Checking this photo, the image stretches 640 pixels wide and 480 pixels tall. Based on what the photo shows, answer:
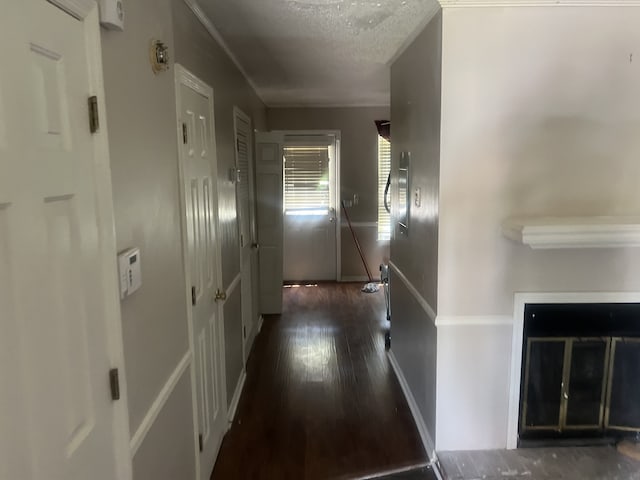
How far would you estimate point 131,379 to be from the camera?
56.2 inches

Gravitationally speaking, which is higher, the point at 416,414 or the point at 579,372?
the point at 579,372

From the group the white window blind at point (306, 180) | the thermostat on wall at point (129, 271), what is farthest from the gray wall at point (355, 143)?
the thermostat on wall at point (129, 271)

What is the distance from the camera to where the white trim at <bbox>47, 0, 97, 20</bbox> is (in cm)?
105

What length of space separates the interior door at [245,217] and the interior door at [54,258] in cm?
237

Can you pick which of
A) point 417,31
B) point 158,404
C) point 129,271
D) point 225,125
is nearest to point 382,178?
point 225,125

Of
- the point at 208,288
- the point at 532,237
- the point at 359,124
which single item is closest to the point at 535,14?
the point at 532,237

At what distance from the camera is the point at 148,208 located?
1.61 m

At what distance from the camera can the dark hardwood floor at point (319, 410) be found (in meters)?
2.59

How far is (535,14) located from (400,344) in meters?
Answer: 2.33

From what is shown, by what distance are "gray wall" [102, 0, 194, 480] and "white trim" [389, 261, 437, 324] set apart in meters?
1.27

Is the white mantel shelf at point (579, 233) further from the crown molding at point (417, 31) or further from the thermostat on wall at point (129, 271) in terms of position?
the thermostat on wall at point (129, 271)

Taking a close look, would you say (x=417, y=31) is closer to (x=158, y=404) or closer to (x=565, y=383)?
(x=565, y=383)

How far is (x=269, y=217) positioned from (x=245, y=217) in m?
0.99

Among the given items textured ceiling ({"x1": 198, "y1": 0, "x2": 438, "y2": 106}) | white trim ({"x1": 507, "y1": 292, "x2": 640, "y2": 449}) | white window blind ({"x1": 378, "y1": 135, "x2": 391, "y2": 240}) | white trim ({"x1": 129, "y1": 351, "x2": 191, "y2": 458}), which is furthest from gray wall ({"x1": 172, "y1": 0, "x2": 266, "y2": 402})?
white window blind ({"x1": 378, "y1": 135, "x2": 391, "y2": 240})
